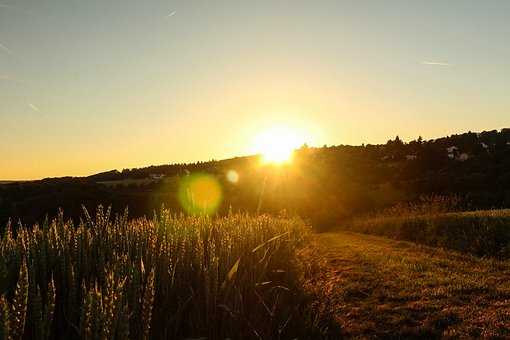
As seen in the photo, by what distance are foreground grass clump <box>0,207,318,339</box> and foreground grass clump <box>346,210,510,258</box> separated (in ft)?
33.7

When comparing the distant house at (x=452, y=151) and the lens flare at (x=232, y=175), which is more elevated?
the distant house at (x=452, y=151)

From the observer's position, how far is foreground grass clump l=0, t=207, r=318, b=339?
2.88m

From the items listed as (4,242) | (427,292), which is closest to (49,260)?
(4,242)

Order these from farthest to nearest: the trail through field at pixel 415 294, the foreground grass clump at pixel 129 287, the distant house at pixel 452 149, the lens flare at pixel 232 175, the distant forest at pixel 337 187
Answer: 1. the lens flare at pixel 232 175
2. the distant house at pixel 452 149
3. the distant forest at pixel 337 187
4. the trail through field at pixel 415 294
5. the foreground grass clump at pixel 129 287

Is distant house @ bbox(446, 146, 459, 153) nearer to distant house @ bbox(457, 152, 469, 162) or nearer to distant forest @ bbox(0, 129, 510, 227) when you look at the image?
distant forest @ bbox(0, 129, 510, 227)

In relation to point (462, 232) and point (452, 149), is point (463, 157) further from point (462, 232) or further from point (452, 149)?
point (462, 232)

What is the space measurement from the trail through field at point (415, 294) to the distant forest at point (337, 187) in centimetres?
2049

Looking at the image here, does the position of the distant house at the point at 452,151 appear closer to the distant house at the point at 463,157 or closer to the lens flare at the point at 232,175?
the distant house at the point at 463,157

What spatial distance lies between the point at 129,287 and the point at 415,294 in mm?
6448

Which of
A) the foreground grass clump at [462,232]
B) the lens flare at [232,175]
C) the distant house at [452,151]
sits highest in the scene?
the distant house at [452,151]

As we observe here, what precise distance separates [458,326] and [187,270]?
4.08m

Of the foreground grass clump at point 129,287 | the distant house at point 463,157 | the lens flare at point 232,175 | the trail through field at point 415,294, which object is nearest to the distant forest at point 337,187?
the distant house at point 463,157

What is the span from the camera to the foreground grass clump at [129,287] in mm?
2881

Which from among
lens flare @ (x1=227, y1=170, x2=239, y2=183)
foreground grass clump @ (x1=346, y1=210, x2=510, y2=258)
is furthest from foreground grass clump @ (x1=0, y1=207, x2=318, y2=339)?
lens flare @ (x1=227, y1=170, x2=239, y2=183)
